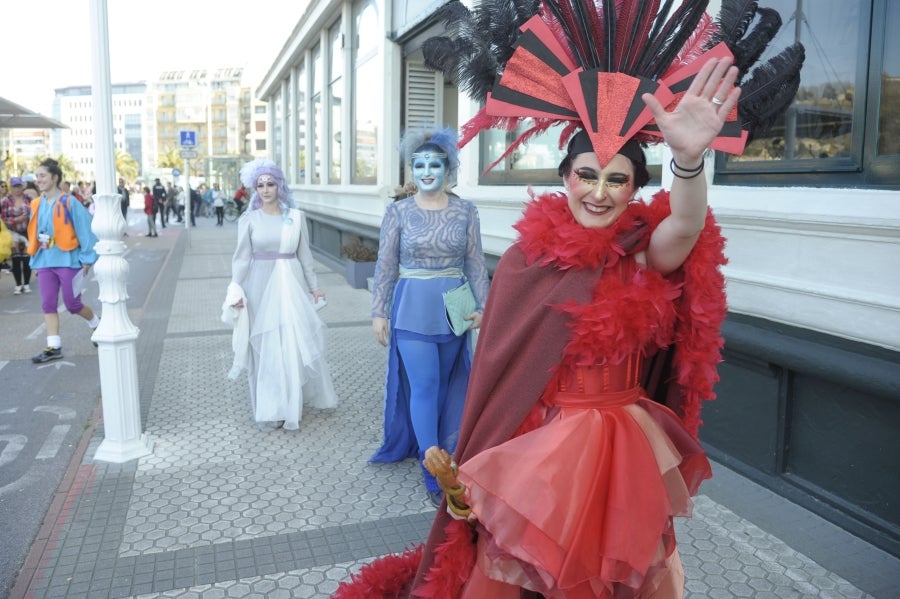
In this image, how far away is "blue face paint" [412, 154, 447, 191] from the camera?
14.4 ft

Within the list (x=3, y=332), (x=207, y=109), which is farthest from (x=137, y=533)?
(x=207, y=109)

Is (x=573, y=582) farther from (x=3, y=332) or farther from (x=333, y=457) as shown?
(x=3, y=332)

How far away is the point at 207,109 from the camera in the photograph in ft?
443

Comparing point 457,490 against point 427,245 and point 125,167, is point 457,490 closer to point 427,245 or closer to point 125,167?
point 427,245

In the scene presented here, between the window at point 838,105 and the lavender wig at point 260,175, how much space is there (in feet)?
10.5

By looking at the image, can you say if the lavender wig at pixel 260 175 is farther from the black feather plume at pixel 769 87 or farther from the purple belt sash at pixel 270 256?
the black feather plume at pixel 769 87

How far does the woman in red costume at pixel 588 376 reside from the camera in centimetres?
207

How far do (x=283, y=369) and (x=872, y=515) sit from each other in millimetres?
3766

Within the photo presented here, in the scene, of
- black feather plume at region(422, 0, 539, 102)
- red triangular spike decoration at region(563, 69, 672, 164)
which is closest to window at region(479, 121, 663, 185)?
black feather plume at region(422, 0, 539, 102)

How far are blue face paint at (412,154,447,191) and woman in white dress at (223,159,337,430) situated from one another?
5.17 ft

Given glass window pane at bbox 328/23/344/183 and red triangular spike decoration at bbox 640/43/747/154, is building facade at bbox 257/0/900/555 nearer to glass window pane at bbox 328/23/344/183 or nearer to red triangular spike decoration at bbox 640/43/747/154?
red triangular spike decoration at bbox 640/43/747/154

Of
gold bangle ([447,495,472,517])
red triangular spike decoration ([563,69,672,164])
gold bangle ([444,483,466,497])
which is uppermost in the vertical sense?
red triangular spike decoration ([563,69,672,164])

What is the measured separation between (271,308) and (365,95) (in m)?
8.75

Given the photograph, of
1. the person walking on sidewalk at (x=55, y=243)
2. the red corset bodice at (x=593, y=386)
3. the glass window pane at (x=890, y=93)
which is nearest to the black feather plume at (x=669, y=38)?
the red corset bodice at (x=593, y=386)
